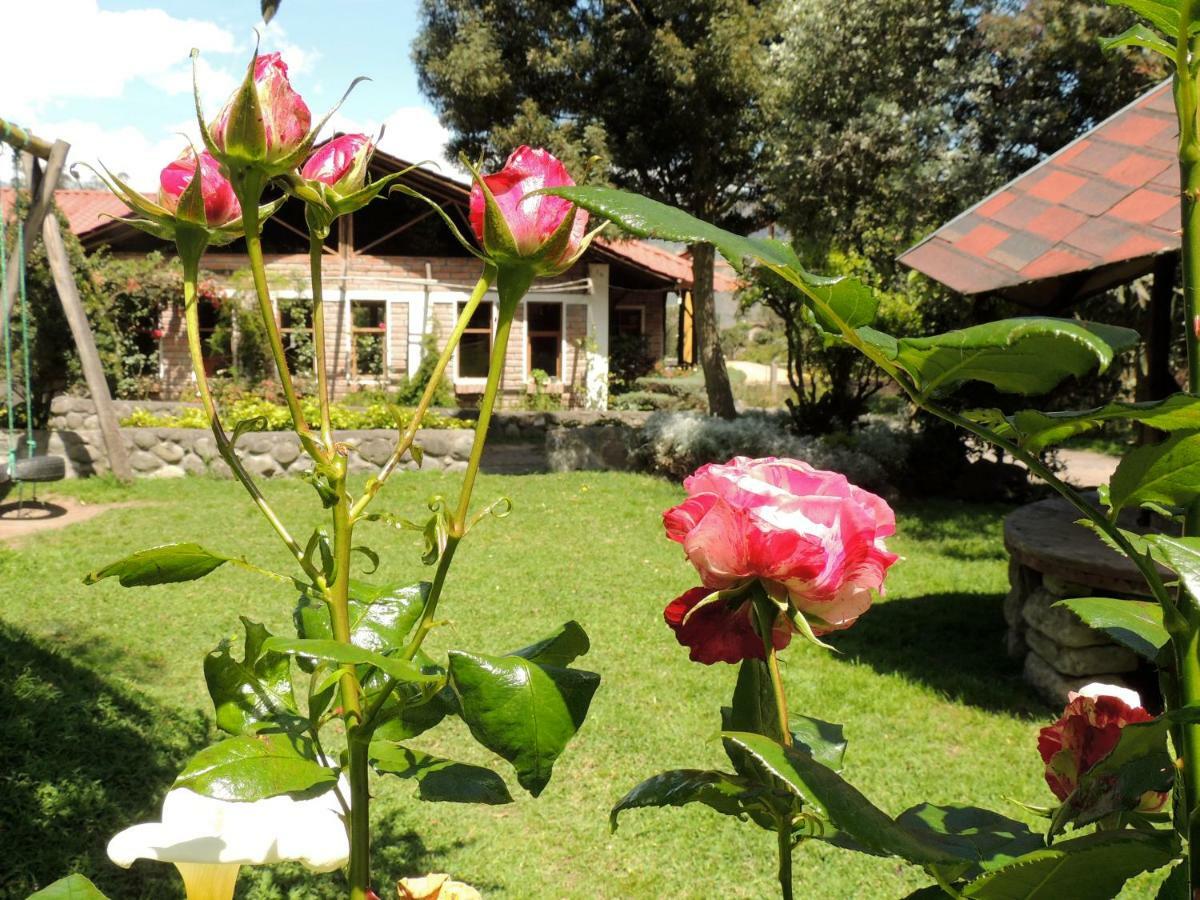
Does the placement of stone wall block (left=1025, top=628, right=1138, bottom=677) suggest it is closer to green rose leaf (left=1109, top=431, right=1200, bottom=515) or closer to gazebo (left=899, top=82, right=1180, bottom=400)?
gazebo (left=899, top=82, right=1180, bottom=400)

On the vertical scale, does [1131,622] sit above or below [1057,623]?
above

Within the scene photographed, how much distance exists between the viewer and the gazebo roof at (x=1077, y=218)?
2752 millimetres

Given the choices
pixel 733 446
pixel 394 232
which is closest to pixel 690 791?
pixel 733 446

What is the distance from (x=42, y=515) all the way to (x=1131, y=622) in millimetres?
9183

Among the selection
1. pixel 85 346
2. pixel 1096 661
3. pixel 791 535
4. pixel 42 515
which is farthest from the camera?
pixel 85 346

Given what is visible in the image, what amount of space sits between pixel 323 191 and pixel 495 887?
2.71 m

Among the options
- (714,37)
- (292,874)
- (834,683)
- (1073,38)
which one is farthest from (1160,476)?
(1073,38)

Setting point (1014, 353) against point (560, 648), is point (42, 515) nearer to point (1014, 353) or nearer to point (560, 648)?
point (560, 648)

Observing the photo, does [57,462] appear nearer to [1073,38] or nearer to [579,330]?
[579,330]

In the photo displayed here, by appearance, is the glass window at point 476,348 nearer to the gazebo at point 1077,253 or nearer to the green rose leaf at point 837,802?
the gazebo at point 1077,253

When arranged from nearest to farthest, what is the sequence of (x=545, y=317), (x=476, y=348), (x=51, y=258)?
1. (x=51, y=258)
2. (x=545, y=317)
3. (x=476, y=348)

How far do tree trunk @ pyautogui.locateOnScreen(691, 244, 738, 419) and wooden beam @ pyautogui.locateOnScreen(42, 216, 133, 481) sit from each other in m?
7.30

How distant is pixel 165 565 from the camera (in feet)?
1.97

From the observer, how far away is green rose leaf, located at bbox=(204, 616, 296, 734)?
0.65 m
